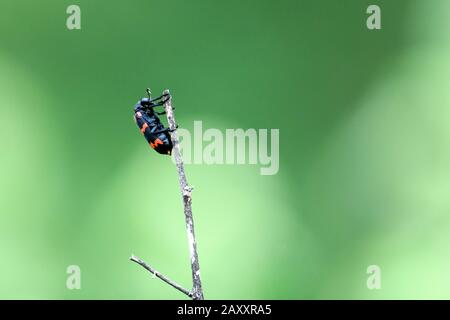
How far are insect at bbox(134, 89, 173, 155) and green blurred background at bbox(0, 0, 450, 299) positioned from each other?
30.1 inches

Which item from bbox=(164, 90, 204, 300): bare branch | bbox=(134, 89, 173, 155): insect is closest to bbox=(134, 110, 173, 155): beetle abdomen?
bbox=(134, 89, 173, 155): insect

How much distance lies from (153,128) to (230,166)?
3.21 feet

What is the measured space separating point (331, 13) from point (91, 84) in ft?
5.14

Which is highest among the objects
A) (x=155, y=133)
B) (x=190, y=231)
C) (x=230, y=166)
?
(x=155, y=133)

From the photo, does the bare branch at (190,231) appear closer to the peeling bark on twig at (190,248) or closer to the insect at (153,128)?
the peeling bark on twig at (190,248)

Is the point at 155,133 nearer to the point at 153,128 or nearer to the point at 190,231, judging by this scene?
the point at 153,128

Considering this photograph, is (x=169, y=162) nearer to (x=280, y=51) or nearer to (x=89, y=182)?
(x=89, y=182)

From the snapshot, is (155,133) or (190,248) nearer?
(190,248)

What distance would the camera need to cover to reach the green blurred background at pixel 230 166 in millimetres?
2963

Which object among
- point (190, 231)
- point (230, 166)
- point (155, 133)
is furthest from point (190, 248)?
point (230, 166)

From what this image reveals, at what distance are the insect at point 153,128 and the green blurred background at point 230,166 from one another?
76cm

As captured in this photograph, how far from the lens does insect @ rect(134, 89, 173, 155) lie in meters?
2.08

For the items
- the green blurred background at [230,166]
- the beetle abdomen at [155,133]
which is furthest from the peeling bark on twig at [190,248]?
the green blurred background at [230,166]

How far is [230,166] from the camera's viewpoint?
10.0ft
